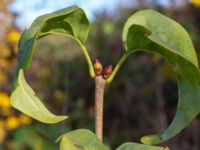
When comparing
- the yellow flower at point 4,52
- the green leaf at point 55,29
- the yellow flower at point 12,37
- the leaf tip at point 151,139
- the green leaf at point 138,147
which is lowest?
the yellow flower at point 4,52

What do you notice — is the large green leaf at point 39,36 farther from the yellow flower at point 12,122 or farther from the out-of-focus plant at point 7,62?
the yellow flower at point 12,122

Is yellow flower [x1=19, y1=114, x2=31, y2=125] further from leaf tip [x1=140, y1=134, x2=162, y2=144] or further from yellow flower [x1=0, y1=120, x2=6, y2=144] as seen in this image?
leaf tip [x1=140, y1=134, x2=162, y2=144]

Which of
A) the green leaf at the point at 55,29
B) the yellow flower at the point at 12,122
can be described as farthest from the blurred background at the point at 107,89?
the green leaf at the point at 55,29

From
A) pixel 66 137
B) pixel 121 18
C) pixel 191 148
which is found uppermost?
pixel 66 137

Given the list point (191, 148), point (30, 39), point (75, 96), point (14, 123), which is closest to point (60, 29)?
point (30, 39)

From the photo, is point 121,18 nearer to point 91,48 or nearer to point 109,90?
point 91,48

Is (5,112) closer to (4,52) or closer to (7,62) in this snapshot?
(7,62)

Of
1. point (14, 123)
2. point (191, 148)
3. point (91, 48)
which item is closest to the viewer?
point (191, 148)
